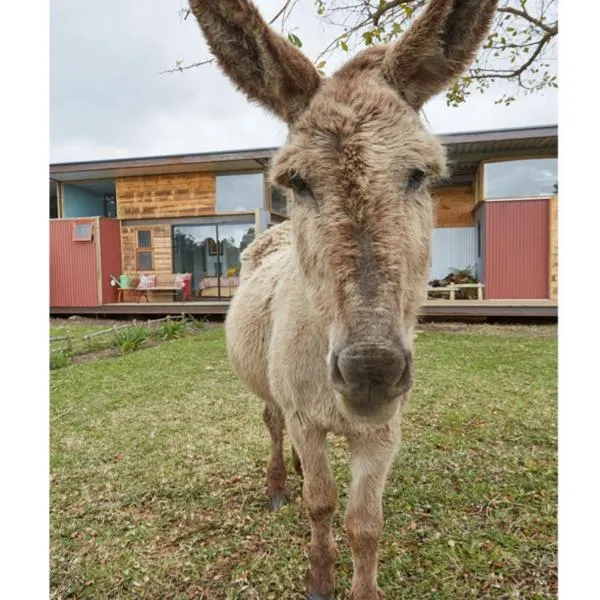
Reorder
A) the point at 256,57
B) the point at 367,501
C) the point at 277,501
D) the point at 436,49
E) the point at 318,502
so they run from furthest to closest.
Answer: the point at 277,501, the point at 318,502, the point at 367,501, the point at 256,57, the point at 436,49

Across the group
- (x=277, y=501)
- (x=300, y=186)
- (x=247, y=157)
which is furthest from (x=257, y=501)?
(x=247, y=157)

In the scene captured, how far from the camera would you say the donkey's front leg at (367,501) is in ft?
7.38

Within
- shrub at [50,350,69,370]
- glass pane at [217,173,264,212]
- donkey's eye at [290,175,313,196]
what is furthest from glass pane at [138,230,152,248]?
donkey's eye at [290,175,313,196]

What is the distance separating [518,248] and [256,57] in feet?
46.3

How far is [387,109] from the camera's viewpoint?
168cm

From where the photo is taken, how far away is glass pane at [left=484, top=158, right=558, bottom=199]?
1373 centimetres

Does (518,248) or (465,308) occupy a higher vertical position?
(518,248)

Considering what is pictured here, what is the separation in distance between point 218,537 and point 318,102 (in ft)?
10.0

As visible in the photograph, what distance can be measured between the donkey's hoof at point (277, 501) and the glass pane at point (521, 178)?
13.7 meters

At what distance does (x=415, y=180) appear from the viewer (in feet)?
5.46

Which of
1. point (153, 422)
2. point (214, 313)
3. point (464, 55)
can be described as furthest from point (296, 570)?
point (214, 313)

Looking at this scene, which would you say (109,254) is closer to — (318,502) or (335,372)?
(318,502)

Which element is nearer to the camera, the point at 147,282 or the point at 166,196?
the point at 166,196

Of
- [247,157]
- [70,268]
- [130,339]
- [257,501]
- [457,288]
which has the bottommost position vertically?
[257,501]
